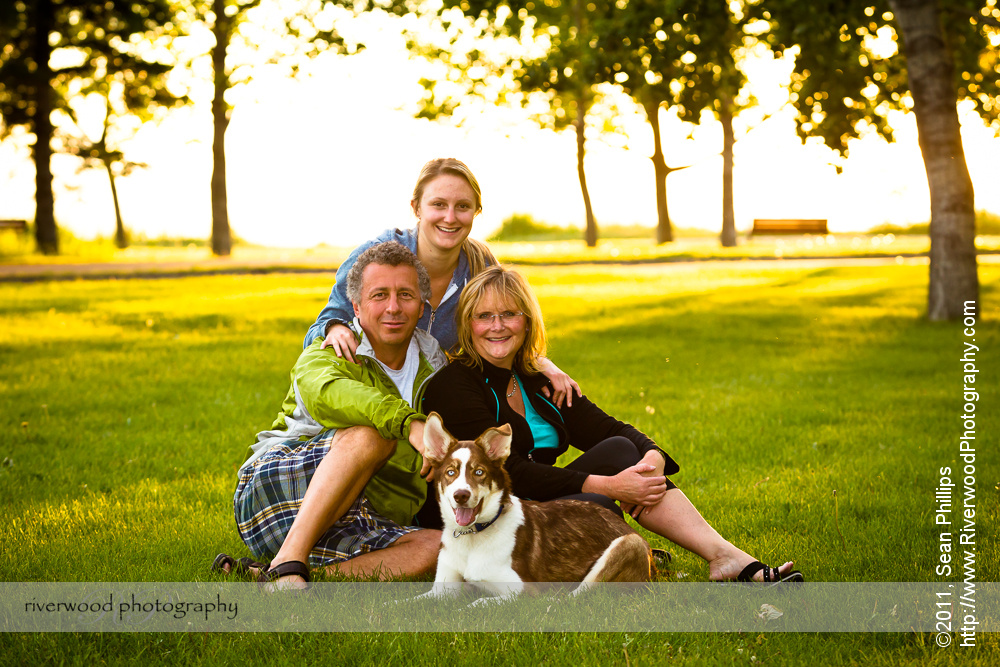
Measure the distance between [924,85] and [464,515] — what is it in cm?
1320

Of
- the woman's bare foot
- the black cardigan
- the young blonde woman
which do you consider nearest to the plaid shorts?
the black cardigan

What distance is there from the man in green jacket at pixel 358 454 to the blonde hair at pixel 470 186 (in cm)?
101

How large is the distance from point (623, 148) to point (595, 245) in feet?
13.7

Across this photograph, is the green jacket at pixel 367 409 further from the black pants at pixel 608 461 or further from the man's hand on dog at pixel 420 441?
the black pants at pixel 608 461

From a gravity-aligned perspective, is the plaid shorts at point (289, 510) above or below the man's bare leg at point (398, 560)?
above

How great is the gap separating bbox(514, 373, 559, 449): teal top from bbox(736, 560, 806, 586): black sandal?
1252mm

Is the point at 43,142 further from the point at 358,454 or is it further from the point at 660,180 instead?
the point at 358,454

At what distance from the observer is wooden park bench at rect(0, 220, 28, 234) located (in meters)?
30.3

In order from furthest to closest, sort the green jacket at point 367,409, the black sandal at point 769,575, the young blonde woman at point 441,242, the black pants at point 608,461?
1. the young blonde woman at point 441,242
2. the black pants at point 608,461
3. the black sandal at point 769,575
4. the green jacket at point 367,409

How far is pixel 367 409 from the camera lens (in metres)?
4.20

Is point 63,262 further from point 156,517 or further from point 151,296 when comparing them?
point 156,517

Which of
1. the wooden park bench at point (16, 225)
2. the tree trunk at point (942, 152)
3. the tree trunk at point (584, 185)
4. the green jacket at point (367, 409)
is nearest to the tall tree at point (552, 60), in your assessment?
the tree trunk at point (584, 185)

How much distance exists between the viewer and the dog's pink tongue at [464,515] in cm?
382

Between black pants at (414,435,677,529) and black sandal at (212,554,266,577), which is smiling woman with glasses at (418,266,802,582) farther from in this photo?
black sandal at (212,554,266,577)
